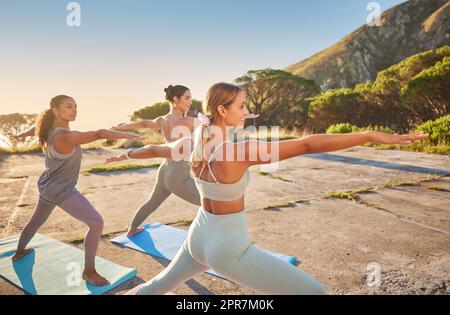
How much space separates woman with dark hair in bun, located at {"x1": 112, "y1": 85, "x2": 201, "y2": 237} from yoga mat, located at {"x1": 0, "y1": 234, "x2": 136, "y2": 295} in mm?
883

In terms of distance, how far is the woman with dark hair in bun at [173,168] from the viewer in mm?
4004

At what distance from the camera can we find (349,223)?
192 inches

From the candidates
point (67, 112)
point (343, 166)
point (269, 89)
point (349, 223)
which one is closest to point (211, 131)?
point (67, 112)

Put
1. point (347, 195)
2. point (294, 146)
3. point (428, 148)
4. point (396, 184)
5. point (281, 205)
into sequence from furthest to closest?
point (428, 148) < point (396, 184) < point (347, 195) < point (281, 205) < point (294, 146)

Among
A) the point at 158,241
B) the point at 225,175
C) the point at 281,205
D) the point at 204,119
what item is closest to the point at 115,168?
the point at 281,205

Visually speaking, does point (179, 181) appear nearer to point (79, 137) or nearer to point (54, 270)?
point (79, 137)

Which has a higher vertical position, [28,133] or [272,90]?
[272,90]

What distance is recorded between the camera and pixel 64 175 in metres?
3.34

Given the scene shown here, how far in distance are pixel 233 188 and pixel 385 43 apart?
86092 millimetres

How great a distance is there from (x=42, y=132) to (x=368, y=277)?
365 centimetres

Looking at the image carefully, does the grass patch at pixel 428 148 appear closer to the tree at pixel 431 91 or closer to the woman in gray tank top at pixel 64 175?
the tree at pixel 431 91

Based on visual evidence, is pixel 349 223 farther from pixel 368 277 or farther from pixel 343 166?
pixel 343 166

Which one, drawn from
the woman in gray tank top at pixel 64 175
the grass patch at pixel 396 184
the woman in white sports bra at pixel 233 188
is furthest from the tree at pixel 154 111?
the woman in white sports bra at pixel 233 188

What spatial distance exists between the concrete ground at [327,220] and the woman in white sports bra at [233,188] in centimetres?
122
